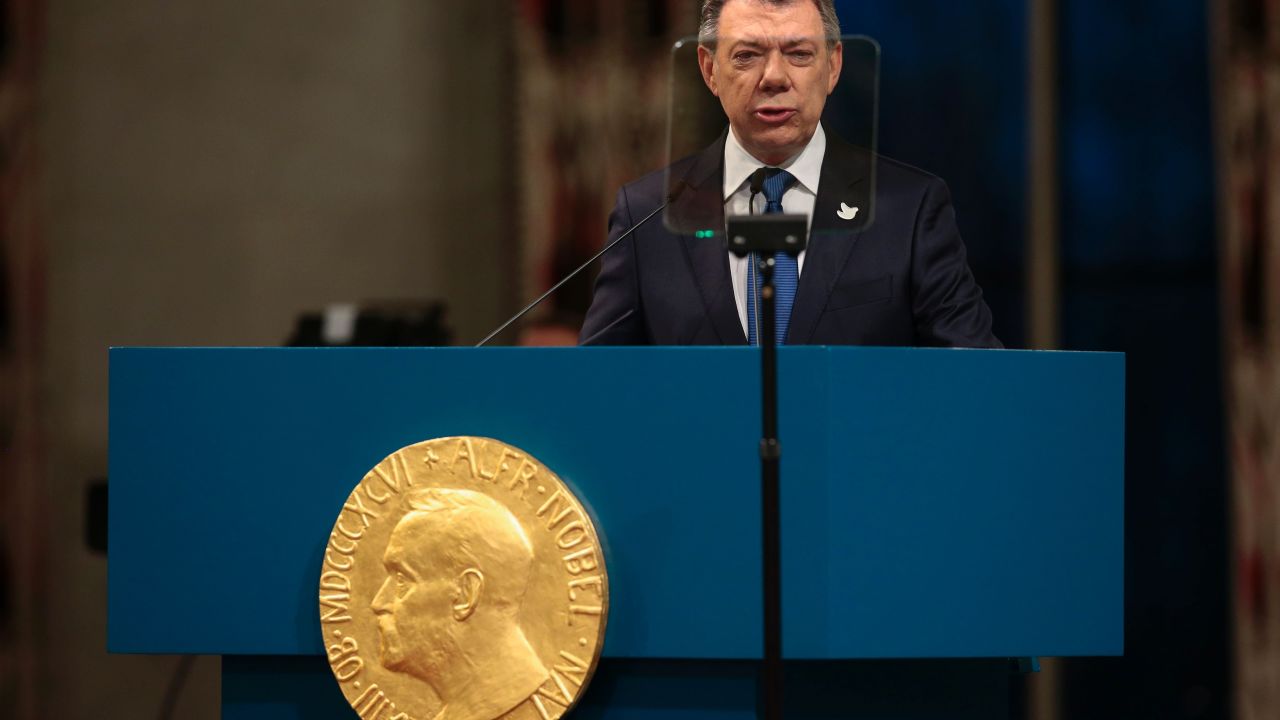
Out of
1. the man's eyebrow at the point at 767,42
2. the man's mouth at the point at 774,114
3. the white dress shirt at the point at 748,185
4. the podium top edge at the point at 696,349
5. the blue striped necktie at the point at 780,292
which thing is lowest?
the podium top edge at the point at 696,349

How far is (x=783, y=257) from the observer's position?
203cm

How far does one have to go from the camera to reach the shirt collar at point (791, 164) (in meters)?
1.82

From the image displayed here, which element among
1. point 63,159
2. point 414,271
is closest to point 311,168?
point 414,271

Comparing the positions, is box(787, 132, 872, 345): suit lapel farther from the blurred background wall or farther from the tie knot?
the blurred background wall

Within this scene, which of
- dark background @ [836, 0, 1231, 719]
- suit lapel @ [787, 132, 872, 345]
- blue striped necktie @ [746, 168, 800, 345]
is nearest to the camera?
suit lapel @ [787, 132, 872, 345]

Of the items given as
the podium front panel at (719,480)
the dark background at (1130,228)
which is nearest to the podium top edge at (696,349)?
the podium front panel at (719,480)

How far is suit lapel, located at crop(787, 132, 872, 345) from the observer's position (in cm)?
169

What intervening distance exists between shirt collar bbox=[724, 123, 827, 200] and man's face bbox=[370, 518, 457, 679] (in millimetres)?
597

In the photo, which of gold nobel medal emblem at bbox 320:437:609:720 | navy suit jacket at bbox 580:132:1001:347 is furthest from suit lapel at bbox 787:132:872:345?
gold nobel medal emblem at bbox 320:437:609:720

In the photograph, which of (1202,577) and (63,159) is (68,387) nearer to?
(63,159)

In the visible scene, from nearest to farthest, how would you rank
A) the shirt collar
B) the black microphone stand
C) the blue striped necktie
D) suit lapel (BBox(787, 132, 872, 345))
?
the black microphone stand < suit lapel (BBox(787, 132, 872, 345)) < the shirt collar < the blue striped necktie

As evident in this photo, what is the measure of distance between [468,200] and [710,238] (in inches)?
134

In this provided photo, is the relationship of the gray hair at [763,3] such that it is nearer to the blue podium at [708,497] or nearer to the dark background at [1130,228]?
the blue podium at [708,497]

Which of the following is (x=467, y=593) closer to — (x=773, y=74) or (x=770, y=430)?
(x=770, y=430)
